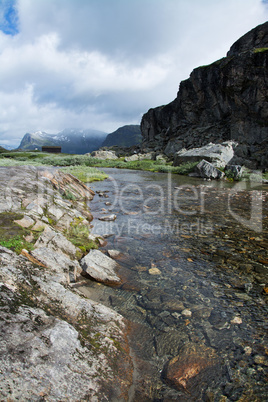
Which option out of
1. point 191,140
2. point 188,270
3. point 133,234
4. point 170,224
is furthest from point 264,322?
point 191,140

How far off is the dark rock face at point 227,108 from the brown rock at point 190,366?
140 ft

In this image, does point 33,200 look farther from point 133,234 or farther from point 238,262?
point 238,262

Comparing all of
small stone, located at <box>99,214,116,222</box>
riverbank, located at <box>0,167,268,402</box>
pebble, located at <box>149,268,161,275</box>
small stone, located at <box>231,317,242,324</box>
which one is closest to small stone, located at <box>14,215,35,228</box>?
riverbank, located at <box>0,167,268,402</box>

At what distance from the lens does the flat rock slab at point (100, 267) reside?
5.33m

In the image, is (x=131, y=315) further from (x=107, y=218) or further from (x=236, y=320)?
(x=107, y=218)

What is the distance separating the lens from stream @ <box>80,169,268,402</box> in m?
2.98

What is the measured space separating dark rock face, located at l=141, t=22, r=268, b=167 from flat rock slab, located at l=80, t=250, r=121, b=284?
41054mm

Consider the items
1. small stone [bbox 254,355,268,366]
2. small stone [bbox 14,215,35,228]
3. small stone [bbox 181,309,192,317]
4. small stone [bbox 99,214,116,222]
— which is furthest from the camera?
small stone [bbox 99,214,116,222]

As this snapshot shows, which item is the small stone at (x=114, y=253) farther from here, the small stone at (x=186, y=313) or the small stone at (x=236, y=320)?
the small stone at (x=236, y=320)

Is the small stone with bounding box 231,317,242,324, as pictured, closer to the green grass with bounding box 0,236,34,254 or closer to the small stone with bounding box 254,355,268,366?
the small stone with bounding box 254,355,268,366

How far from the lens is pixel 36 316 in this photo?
2.99 metres

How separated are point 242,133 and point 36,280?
60.0 m

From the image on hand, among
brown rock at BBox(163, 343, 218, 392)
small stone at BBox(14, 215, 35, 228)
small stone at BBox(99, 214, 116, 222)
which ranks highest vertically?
small stone at BBox(14, 215, 35, 228)

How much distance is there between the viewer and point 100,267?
561cm
